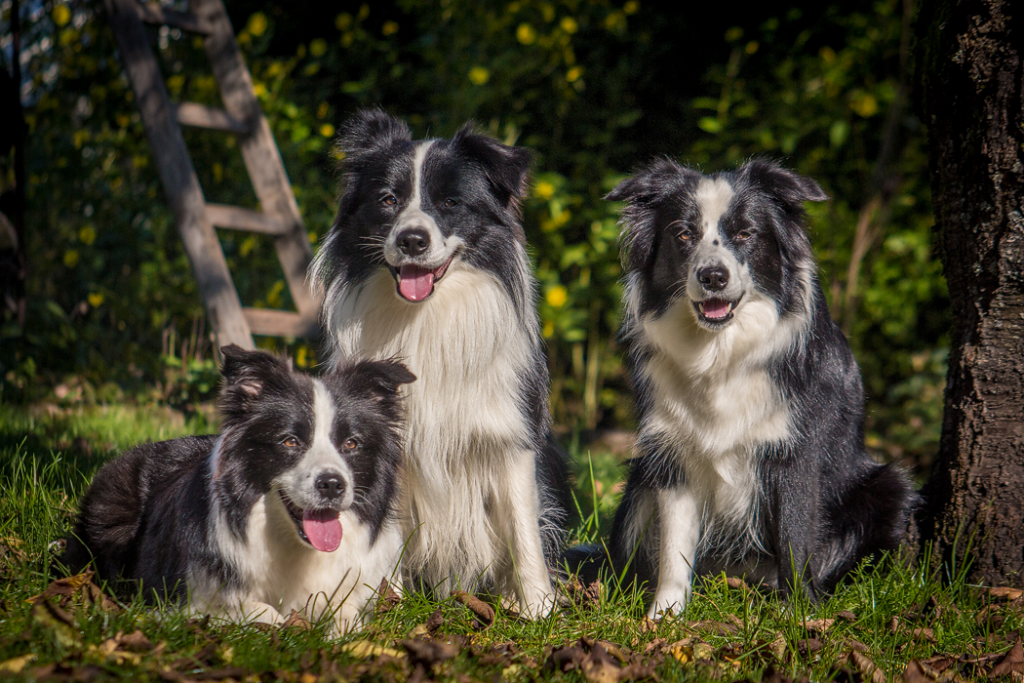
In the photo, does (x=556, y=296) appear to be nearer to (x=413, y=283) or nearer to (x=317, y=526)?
(x=413, y=283)

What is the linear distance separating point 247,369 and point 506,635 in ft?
3.94

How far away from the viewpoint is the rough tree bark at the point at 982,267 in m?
2.93

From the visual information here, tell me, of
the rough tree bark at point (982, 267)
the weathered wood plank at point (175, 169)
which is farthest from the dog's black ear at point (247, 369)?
the rough tree bark at point (982, 267)

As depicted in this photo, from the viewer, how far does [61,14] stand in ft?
18.7

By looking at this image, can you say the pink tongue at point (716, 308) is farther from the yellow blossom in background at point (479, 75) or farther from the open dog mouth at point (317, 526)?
the yellow blossom in background at point (479, 75)

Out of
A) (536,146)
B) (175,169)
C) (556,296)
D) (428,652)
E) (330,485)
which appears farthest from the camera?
(536,146)

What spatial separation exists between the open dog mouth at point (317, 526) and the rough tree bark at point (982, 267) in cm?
227

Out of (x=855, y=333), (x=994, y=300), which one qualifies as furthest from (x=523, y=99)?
(x=994, y=300)

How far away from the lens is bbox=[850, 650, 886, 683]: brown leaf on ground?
2432 millimetres

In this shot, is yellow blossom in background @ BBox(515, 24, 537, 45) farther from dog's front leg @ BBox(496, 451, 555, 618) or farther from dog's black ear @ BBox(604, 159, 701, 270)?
dog's front leg @ BBox(496, 451, 555, 618)

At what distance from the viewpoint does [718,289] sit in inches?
116

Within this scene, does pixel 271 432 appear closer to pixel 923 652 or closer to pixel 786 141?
pixel 923 652

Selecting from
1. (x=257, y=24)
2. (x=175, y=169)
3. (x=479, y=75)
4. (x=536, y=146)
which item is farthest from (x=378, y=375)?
(x=536, y=146)

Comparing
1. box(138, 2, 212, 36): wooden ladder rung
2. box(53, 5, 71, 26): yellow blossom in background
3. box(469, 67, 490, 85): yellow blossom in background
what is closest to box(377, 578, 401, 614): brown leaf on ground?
box(138, 2, 212, 36): wooden ladder rung
